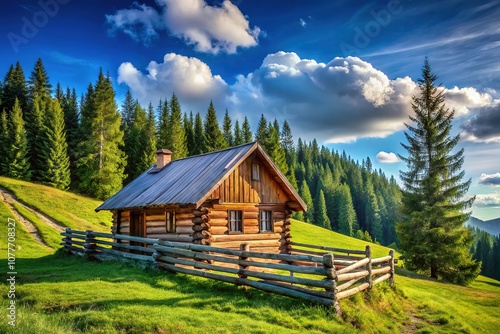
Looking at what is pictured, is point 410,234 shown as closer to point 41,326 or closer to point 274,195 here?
point 274,195

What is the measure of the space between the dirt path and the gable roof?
11786 mm

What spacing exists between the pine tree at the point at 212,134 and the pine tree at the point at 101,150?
1938cm

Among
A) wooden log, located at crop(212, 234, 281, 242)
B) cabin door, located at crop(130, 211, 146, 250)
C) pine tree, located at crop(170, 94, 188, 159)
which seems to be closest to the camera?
wooden log, located at crop(212, 234, 281, 242)

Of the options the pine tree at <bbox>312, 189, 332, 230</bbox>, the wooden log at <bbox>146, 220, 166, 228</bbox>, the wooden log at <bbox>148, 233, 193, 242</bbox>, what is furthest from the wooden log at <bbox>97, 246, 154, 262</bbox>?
the pine tree at <bbox>312, 189, 332, 230</bbox>

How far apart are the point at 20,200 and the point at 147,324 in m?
38.5

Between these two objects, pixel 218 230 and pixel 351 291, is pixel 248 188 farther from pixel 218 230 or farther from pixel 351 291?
pixel 351 291

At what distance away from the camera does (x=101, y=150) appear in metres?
50.9

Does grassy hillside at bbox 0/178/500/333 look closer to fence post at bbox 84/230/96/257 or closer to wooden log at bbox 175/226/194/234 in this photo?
wooden log at bbox 175/226/194/234

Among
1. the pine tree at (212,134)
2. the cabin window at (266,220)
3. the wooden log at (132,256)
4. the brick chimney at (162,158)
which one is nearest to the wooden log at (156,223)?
the wooden log at (132,256)

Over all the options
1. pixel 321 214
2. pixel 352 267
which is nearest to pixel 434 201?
→ pixel 352 267

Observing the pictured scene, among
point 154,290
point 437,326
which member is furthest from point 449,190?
point 154,290

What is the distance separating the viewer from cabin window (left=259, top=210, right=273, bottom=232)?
20.4 m

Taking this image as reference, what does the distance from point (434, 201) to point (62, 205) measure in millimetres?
39150

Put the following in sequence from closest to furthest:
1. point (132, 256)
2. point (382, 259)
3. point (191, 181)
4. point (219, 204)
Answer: point (382, 259)
point (132, 256)
point (219, 204)
point (191, 181)
